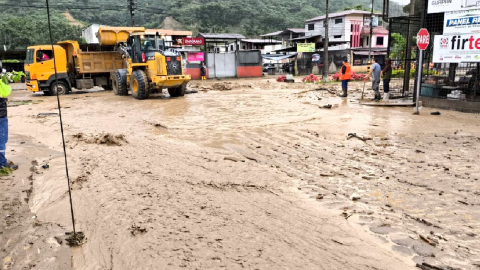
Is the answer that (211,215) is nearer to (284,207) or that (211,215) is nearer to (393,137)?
(284,207)

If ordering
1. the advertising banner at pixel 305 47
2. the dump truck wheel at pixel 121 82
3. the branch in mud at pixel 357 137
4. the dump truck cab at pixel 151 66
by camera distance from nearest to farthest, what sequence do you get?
1. the branch in mud at pixel 357 137
2. the dump truck cab at pixel 151 66
3. the dump truck wheel at pixel 121 82
4. the advertising banner at pixel 305 47

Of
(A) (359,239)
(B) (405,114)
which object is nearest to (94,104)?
(B) (405,114)

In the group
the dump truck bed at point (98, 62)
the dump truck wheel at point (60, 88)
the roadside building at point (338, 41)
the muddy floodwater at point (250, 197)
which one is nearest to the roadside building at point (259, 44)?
the roadside building at point (338, 41)

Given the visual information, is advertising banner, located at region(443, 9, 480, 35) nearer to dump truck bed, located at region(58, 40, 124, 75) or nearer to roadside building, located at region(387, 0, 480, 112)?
roadside building, located at region(387, 0, 480, 112)

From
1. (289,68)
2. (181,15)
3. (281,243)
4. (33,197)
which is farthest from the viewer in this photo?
(181,15)

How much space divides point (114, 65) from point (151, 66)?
5.91 meters

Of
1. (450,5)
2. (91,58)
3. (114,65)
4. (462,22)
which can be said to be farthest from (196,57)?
(462,22)

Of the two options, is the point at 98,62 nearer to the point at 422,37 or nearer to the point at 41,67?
the point at 41,67

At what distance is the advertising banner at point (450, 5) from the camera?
Result: 10906mm

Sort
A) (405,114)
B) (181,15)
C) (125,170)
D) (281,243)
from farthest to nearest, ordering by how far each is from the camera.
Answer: (181,15) → (405,114) → (125,170) → (281,243)

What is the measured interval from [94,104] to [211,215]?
501 inches

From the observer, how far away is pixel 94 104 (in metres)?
15.2

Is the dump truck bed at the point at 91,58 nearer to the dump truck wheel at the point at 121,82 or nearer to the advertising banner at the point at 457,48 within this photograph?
the dump truck wheel at the point at 121,82

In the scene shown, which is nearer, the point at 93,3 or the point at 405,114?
the point at 405,114
